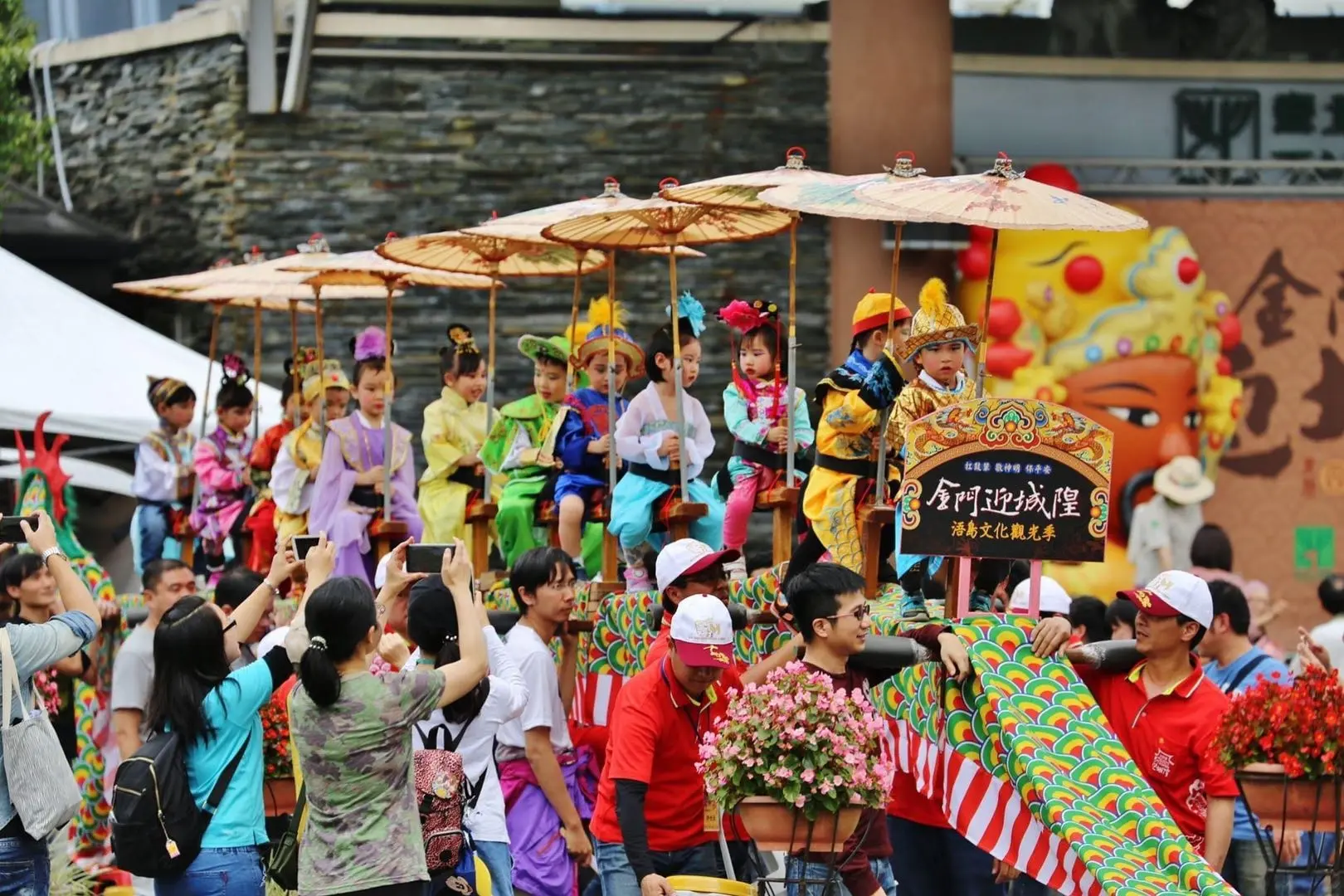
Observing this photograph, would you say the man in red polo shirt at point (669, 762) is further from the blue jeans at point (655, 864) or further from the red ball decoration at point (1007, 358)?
the red ball decoration at point (1007, 358)

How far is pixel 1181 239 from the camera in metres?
15.6

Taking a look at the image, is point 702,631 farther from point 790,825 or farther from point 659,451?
point 659,451

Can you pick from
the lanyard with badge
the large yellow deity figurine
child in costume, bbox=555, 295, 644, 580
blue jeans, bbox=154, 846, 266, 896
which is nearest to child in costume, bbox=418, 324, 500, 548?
child in costume, bbox=555, 295, 644, 580

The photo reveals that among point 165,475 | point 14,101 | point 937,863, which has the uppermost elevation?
point 14,101

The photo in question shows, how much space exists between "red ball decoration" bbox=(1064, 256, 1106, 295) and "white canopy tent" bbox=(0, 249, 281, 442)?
5.50 meters

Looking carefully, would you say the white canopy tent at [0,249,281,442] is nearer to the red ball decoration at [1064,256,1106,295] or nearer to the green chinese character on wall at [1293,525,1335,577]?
the red ball decoration at [1064,256,1106,295]

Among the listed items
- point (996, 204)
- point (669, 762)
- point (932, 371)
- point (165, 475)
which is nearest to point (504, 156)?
point (165, 475)

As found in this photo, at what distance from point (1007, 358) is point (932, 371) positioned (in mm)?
7308

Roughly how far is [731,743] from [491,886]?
1135 millimetres

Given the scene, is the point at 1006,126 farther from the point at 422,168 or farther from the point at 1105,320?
the point at 422,168

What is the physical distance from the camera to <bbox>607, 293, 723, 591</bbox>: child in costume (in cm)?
978

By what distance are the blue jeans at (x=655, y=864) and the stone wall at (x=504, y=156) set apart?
926 centimetres

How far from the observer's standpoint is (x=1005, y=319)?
1529 cm

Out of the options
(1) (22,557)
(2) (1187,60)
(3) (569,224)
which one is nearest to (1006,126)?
(2) (1187,60)
